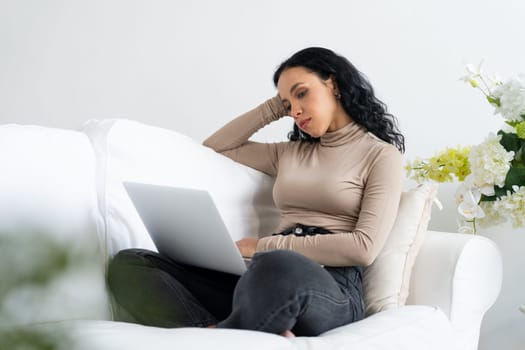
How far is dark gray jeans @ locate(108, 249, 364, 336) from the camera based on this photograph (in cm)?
117

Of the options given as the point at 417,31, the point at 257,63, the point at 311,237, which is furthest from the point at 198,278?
the point at 417,31

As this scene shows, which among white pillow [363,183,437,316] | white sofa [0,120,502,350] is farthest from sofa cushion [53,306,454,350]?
white pillow [363,183,437,316]

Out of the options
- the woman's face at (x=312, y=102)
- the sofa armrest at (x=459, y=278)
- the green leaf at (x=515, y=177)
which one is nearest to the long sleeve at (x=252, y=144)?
the woman's face at (x=312, y=102)

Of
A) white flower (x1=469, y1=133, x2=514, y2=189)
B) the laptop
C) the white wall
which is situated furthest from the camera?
the white wall

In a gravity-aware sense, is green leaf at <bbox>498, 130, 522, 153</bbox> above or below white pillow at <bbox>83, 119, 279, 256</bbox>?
above

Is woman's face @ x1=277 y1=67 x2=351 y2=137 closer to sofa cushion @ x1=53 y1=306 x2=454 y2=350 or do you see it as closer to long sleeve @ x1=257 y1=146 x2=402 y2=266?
long sleeve @ x1=257 y1=146 x2=402 y2=266

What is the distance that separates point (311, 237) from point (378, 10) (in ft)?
3.74

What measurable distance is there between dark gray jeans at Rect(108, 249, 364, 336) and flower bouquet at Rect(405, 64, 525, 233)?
1.69ft

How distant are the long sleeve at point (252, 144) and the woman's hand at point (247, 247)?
34 centimetres

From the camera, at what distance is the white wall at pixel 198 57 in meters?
2.38

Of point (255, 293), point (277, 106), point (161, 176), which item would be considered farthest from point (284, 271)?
point (277, 106)

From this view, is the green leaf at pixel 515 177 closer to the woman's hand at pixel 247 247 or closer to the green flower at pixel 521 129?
the green flower at pixel 521 129

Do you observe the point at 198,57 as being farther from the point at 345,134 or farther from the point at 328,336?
the point at 328,336

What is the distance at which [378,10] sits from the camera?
240cm
